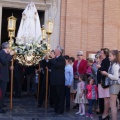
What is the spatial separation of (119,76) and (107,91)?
961 mm

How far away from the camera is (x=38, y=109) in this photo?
29.8ft

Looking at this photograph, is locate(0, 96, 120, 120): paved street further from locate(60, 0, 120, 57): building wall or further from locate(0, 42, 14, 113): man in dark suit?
locate(60, 0, 120, 57): building wall

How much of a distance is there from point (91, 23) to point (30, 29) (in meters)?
3.11

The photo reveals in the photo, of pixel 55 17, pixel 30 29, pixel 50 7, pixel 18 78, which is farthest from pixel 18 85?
pixel 50 7

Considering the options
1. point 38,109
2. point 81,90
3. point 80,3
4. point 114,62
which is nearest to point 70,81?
point 81,90

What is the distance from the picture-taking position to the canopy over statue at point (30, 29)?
980 cm

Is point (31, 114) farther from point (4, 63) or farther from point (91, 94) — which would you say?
point (91, 94)

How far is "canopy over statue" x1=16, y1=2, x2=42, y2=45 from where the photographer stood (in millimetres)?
9797

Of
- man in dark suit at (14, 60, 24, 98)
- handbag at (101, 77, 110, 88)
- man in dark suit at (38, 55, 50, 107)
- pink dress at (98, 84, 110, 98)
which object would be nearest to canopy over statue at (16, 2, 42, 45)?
man in dark suit at (38, 55, 50, 107)

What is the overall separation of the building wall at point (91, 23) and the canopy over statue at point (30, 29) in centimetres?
185

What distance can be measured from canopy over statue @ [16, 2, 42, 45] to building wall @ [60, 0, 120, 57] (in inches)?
73.0

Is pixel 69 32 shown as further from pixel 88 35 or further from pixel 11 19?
pixel 11 19

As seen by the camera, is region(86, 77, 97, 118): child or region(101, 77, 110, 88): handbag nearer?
region(101, 77, 110, 88): handbag

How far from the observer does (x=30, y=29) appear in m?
10.1
